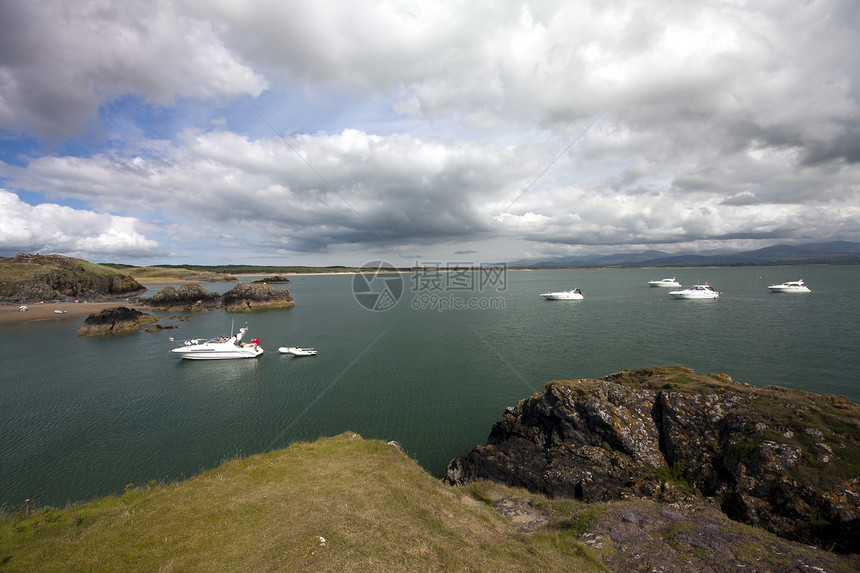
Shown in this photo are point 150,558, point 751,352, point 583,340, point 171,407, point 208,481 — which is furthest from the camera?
point 583,340

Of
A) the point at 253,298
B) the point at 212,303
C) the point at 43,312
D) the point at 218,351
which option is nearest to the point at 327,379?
the point at 218,351

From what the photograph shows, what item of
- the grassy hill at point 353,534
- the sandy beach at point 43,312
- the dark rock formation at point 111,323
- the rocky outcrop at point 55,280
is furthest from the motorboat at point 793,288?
the rocky outcrop at point 55,280

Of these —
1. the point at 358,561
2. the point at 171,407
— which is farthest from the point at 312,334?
the point at 358,561

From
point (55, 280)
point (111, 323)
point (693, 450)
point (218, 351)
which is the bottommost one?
point (218, 351)

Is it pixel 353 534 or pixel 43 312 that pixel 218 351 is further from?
pixel 43 312

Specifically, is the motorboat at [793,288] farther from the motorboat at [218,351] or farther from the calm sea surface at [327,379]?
the motorboat at [218,351]

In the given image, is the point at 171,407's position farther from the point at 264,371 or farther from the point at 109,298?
the point at 109,298
